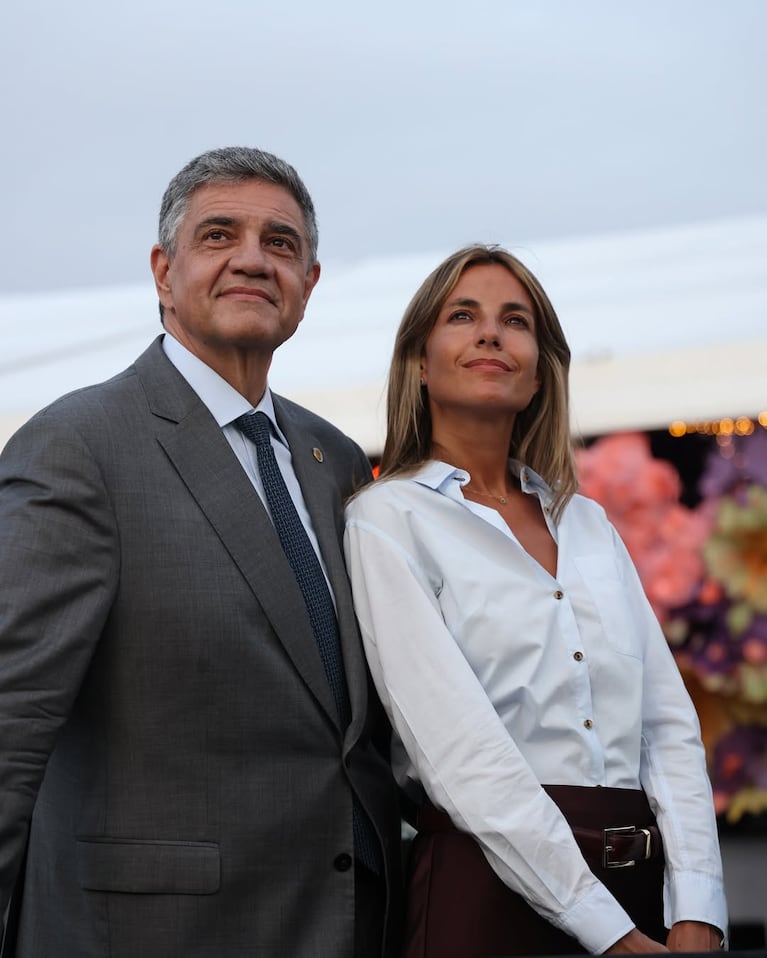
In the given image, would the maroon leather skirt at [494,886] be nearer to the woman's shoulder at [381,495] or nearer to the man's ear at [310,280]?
the woman's shoulder at [381,495]

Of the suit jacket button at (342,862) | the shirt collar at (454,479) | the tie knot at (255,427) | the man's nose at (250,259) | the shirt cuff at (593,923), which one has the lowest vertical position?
the shirt cuff at (593,923)

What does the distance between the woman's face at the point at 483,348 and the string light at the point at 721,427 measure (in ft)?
2.45

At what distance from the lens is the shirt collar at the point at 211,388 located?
6.29ft

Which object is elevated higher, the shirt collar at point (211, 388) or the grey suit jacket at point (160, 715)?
the shirt collar at point (211, 388)

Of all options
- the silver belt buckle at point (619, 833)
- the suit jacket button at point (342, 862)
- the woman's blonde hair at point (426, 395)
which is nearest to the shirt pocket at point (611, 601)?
the woman's blonde hair at point (426, 395)

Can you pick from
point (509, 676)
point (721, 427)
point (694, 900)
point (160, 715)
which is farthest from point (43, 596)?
point (721, 427)

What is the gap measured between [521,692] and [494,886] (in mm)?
265

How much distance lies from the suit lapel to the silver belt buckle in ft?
1.34

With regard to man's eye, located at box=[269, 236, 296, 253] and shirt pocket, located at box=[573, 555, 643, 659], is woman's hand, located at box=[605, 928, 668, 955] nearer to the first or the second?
shirt pocket, located at box=[573, 555, 643, 659]

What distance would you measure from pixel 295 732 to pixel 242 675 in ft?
0.36

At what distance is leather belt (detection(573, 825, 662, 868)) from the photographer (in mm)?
1749

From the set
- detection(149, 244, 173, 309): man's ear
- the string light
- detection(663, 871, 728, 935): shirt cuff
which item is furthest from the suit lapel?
the string light

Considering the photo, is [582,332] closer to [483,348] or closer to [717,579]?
[717,579]

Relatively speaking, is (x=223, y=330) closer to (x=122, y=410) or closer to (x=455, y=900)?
(x=122, y=410)
